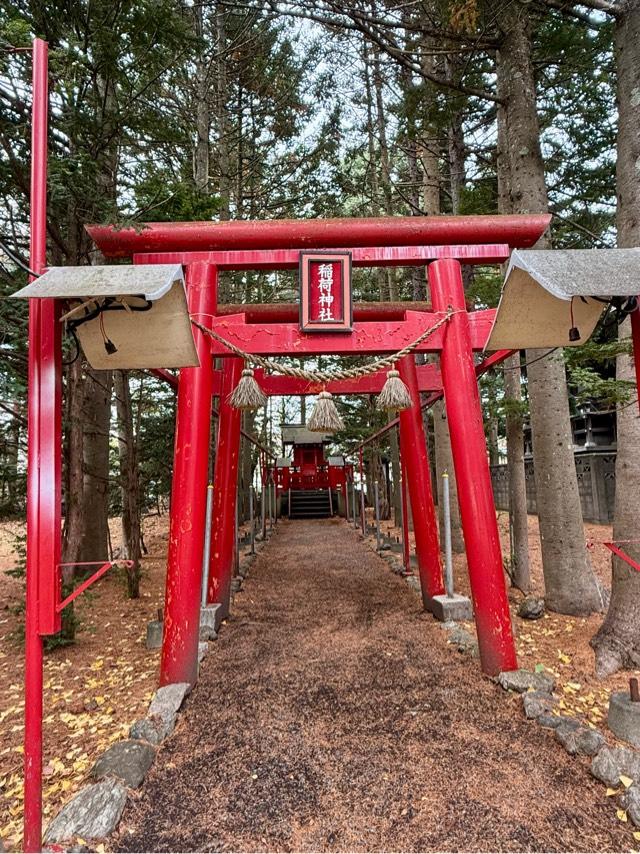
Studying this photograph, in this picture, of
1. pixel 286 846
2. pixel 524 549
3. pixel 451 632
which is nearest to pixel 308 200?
pixel 524 549

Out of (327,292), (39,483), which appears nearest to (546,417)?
(327,292)

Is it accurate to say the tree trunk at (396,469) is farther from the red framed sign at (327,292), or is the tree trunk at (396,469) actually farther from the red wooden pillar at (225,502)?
the red framed sign at (327,292)

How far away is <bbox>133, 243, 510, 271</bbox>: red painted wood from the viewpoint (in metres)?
3.85

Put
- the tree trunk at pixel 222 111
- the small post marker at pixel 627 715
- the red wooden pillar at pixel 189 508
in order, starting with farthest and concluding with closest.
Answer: the tree trunk at pixel 222 111, the red wooden pillar at pixel 189 508, the small post marker at pixel 627 715

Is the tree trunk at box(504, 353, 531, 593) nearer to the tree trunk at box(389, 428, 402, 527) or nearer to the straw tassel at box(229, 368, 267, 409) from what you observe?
the straw tassel at box(229, 368, 267, 409)

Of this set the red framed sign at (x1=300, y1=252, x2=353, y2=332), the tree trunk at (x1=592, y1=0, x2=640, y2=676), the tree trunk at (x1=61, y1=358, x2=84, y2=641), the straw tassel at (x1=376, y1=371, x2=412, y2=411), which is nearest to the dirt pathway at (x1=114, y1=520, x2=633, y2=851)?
the tree trunk at (x1=592, y1=0, x2=640, y2=676)

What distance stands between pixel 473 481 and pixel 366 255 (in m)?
2.08

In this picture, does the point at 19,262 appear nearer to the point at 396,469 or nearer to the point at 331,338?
the point at 331,338

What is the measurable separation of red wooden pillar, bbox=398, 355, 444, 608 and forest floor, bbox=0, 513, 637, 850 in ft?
1.71

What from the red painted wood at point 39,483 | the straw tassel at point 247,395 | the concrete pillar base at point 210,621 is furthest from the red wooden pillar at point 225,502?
the red painted wood at point 39,483

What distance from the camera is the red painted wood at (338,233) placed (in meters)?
3.77

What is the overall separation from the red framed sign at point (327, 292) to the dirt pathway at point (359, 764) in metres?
2.75

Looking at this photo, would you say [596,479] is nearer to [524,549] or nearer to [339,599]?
[524,549]

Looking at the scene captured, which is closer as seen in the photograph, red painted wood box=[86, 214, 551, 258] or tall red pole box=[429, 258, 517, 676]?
tall red pole box=[429, 258, 517, 676]
